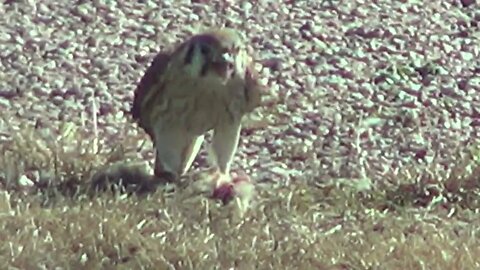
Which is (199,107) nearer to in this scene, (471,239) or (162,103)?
(162,103)

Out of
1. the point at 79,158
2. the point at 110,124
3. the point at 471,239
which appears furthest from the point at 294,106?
the point at 471,239

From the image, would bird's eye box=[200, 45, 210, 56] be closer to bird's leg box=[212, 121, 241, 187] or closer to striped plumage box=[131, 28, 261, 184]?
striped plumage box=[131, 28, 261, 184]

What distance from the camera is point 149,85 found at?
6.34m

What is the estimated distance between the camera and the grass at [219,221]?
18.2ft

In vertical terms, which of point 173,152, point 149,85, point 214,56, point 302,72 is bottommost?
point 302,72

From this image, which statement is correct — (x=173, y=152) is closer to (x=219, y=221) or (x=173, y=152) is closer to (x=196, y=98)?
(x=196, y=98)

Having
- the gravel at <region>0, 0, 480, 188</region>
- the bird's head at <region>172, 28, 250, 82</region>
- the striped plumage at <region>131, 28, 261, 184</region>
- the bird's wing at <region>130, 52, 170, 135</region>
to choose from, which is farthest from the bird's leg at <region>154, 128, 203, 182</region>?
the gravel at <region>0, 0, 480, 188</region>

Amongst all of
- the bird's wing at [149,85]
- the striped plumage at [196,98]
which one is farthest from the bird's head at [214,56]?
the bird's wing at [149,85]

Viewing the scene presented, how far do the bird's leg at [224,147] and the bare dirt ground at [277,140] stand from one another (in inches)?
6.8

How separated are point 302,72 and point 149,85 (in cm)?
203

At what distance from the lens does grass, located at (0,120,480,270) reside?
554 centimetres

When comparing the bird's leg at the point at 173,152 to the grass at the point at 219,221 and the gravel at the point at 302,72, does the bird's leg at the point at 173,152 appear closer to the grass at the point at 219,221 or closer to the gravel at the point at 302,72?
the grass at the point at 219,221

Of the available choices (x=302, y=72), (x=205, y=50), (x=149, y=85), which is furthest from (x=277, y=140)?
(x=205, y=50)

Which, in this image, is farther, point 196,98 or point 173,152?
point 173,152
